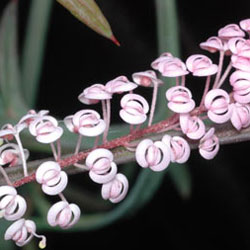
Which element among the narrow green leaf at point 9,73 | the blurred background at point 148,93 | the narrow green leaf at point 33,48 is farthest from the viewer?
the blurred background at point 148,93

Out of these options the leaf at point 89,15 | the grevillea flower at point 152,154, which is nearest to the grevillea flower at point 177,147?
the grevillea flower at point 152,154

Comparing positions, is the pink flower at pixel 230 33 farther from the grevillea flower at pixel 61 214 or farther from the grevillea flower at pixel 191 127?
the grevillea flower at pixel 61 214

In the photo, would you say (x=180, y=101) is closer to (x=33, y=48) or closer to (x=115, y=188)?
(x=115, y=188)

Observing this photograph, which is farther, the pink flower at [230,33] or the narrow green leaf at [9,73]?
the narrow green leaf at [9,73]

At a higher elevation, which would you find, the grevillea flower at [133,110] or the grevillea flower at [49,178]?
the grevillea flower at [133,110]

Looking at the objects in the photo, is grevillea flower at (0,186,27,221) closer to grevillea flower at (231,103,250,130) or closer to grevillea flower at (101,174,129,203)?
grevillea flower at (101,174,129,203)

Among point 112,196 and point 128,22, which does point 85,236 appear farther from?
point 112,196

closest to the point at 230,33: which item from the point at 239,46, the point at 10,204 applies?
the point at 239,46
